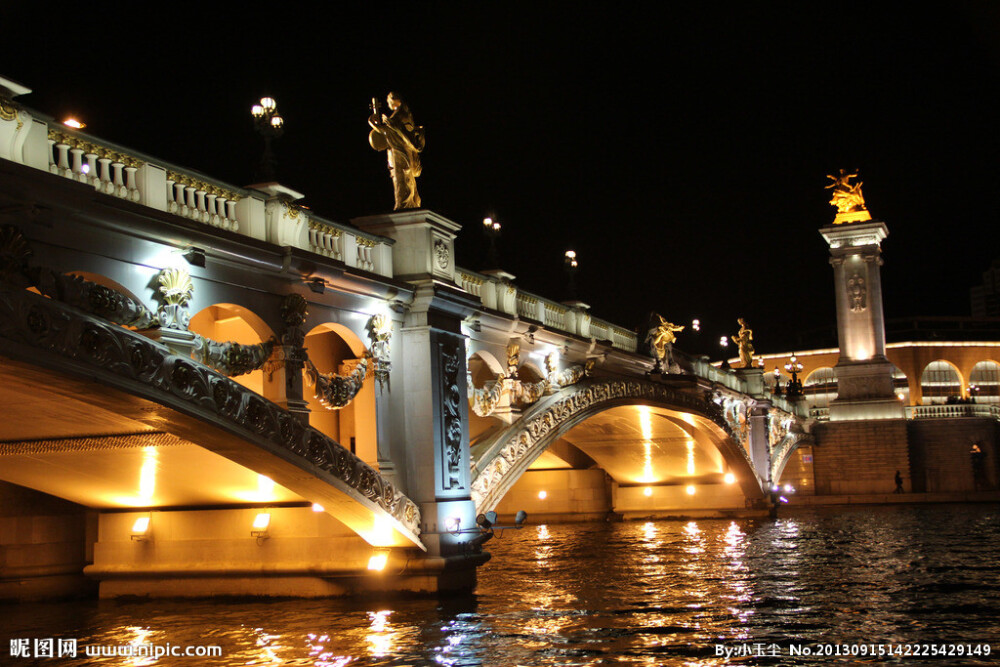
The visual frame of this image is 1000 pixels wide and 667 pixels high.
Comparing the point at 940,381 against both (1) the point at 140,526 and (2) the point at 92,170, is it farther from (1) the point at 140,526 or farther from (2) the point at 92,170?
(2) the point at 92,170

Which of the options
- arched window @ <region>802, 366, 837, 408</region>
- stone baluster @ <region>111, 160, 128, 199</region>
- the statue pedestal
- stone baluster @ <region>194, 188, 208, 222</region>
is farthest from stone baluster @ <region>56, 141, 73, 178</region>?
arched window @ <region>802, 366, 837, 408</region>

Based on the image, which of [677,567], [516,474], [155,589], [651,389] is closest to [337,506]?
[155,589]

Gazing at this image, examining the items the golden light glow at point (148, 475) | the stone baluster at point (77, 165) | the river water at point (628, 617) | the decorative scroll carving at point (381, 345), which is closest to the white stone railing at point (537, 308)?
the decorative scroll carving at point (381, 345)

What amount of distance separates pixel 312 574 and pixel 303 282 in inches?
221

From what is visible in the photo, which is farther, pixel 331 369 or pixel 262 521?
pixel 331 369

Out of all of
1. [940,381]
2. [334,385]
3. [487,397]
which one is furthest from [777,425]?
[334,385]

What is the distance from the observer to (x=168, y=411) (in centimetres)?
1348

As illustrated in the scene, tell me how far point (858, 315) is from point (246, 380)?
157ft

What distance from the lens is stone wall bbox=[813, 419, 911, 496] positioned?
56812 millimetres

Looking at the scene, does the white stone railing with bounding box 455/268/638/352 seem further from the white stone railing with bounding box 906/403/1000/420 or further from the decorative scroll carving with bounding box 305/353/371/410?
the white stone railing with bounding box 906/403/1000/420

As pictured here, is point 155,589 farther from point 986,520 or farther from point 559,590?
point 986,520

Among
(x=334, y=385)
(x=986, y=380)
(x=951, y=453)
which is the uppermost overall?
(x=986, y=380)

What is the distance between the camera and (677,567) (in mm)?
25172

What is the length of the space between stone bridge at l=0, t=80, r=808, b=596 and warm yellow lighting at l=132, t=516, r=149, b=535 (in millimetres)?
36
